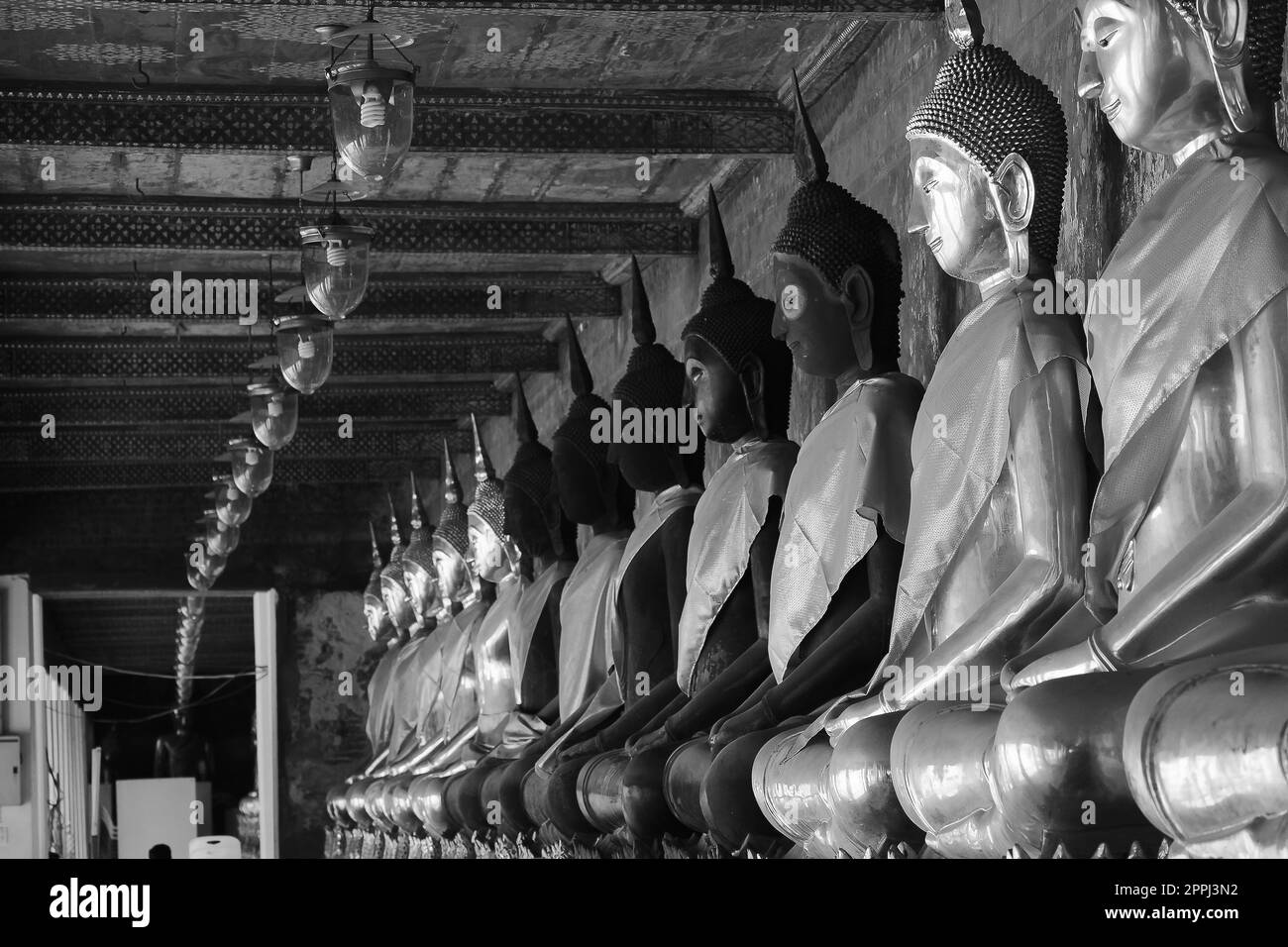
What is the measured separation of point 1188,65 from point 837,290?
158cm

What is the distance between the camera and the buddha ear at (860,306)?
5023 mm

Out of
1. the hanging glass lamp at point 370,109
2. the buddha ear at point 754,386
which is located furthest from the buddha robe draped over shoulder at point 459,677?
the hanging glass lamp at point 370,109

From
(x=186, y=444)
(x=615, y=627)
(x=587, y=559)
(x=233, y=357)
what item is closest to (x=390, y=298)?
(x=233, y=357)

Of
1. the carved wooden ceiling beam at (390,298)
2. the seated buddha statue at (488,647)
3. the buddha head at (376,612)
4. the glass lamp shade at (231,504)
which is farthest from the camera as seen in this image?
the buddha head at (376,612)

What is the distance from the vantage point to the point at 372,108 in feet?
16.8

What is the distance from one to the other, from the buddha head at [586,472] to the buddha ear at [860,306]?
202 cm

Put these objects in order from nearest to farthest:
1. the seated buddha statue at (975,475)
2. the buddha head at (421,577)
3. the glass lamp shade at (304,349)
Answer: the seated buddha statue at (975,475)
the glass lamp shade at (304,349)
the buddha head at (421,577)

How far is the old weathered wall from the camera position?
4988 mm

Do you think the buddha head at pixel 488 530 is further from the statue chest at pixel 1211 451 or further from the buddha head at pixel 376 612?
the statue chest at pixel 1211 451

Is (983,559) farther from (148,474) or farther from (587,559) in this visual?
(148,474)

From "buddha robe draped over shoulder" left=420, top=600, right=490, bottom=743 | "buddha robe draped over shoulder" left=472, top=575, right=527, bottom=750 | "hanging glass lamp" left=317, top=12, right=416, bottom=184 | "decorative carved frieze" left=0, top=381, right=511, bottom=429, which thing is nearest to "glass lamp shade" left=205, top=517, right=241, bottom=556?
"decorative carved frieze" left=0, top=381, right=511, bottom=429

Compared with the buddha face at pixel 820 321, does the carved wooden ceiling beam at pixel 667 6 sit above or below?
above
